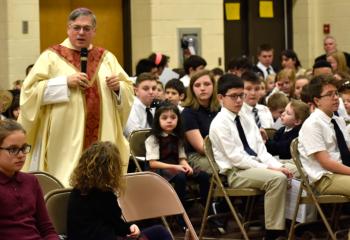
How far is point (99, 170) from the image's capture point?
474cm

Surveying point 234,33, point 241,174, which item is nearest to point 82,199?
point 241,174

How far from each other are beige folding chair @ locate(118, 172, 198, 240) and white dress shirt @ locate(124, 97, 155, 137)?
2549 mm

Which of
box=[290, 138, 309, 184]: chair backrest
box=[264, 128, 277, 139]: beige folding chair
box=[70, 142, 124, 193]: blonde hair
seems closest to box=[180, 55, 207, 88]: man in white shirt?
A: box=[264, 128, 277, 139]: beige folding chair

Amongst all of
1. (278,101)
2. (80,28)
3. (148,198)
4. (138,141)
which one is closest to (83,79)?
(80,28)

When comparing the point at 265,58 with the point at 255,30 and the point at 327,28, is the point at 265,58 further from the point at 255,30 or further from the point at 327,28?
the point at 327,28

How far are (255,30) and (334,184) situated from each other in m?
7.48

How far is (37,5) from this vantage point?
34.5 ft

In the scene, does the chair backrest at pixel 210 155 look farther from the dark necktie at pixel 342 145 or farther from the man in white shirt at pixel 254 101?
the man in white shirt at pixel 254 101

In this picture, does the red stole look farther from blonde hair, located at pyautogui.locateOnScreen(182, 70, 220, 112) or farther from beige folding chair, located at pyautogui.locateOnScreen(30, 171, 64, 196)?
blonde hair, located at pyautogui.locateOnScreen(182, 70, 220, 112)

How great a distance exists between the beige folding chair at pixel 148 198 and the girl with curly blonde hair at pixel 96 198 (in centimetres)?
52

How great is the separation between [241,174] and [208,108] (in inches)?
44.7

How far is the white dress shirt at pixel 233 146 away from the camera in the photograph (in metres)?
6.68

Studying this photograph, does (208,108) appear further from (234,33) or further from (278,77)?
(234,33)

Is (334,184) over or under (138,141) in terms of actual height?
under
